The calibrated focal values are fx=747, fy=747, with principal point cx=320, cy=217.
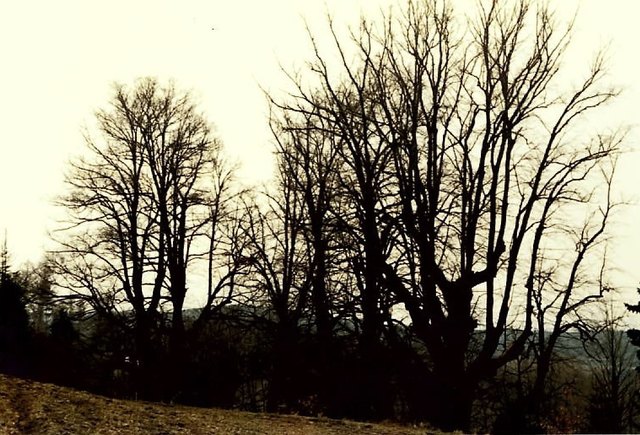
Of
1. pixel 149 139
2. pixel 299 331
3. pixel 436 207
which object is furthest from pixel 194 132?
pixel 436 207

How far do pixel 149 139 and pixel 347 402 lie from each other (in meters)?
11.9

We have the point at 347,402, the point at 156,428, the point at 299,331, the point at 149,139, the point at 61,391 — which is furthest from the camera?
the point at 149,139

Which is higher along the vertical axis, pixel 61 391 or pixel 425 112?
pixel 425 112

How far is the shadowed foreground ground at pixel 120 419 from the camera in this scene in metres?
9.52

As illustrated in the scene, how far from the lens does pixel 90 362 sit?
26859 mm

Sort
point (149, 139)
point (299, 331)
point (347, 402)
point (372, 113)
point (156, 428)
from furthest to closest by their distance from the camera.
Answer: point (149, 139) < point (299, 331) < point (347, 402) < point (372, 113) < point (156, 428)

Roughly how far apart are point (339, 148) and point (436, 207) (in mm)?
2978

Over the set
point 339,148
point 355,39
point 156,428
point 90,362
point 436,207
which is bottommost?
point 156,428

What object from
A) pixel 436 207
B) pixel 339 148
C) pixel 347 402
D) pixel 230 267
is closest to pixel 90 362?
pixel 230 267

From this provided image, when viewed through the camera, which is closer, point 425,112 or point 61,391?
point 61,391

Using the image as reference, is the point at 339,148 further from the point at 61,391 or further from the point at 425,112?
the point at 61,391

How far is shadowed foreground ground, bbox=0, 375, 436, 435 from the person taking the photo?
9.52 metres

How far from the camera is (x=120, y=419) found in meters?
10.2

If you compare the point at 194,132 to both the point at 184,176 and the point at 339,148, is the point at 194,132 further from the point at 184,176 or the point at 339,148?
the point at 339,148
